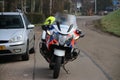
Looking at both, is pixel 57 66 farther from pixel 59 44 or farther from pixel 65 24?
pixel 65 24

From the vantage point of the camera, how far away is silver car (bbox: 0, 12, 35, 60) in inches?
506

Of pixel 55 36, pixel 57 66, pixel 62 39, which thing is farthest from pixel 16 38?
pixel 57 66

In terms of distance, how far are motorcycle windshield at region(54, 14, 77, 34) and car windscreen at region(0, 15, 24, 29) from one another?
310 cm

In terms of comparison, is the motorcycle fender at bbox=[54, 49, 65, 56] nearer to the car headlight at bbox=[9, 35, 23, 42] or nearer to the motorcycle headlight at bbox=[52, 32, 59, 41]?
the motorcycle headlight at bbox=[52, 32, 59, 41]

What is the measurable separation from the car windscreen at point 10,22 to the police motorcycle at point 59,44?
3259mm

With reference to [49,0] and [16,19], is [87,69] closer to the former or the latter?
[16,19]

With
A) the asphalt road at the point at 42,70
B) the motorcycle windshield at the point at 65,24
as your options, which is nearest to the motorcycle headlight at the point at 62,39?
the motorcycle windshield at the point at 65,24

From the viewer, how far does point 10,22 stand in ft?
47.3

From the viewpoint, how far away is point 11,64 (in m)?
13.0

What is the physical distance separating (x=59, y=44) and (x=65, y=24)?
0.95 meters

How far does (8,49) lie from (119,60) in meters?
3.60

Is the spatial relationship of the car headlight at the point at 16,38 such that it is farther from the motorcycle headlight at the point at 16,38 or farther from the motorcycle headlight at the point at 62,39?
the motorcycle headlight at the point at 62,39

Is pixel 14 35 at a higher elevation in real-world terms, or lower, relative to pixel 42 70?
higher

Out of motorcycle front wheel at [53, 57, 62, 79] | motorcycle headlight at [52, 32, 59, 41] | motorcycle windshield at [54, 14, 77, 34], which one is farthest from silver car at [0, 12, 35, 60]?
motorcycle front wheel at [53, 57, 62, 79]
